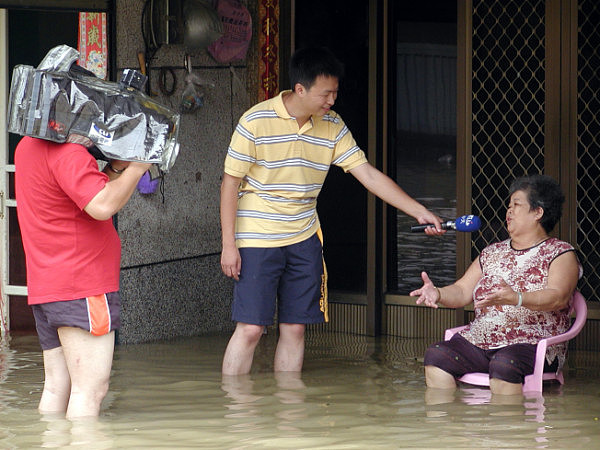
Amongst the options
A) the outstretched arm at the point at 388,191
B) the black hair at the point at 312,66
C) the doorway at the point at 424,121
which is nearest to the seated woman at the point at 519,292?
the outstretched arm at the point at 388,191

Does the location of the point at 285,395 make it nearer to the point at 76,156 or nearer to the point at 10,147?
the point at 76,156

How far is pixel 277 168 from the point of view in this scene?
19.0 ft

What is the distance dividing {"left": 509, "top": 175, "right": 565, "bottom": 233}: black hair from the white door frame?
3651mm

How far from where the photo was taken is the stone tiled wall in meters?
6.99

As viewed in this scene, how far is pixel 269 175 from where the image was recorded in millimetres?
5789

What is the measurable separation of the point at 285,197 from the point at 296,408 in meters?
1.23

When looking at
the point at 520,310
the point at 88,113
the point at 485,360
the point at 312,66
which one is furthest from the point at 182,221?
the point at 88,113

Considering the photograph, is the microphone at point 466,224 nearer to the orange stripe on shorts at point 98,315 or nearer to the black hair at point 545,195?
the black hair at point 545,195

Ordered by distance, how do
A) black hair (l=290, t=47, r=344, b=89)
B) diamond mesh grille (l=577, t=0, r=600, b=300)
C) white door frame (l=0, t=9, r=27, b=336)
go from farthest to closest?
white door frame (l=0, t=9, r=27, b=336), diamond mesh grille (l=577, t=0, r=600, b=300), black hair (l=290, t=47, r=344, b=89)

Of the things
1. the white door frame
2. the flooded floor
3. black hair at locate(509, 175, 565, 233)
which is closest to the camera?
the flooded floor

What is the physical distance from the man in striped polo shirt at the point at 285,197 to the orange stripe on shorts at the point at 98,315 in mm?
1456

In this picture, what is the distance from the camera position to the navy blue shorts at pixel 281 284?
5840 millimetres

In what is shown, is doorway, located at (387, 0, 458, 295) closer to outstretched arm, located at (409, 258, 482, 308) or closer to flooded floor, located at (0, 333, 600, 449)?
flooded floor, located at (0, 333, 600, 449)

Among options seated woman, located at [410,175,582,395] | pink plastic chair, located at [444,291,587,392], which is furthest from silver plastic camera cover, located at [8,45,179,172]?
pink plastic chair, located at [444,291,587,392]
